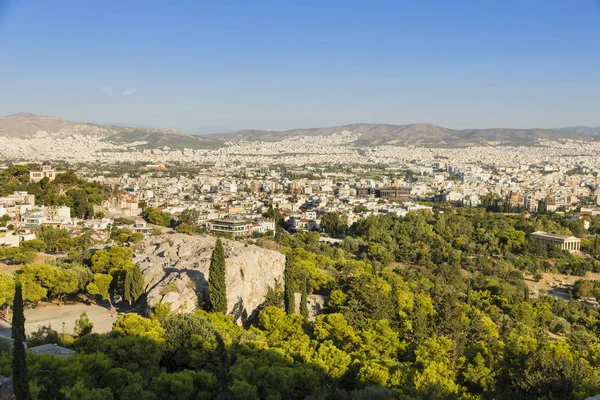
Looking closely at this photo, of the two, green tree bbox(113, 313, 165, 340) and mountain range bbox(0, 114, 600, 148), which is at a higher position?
mountain range bbox(0, 114, 600, 148)

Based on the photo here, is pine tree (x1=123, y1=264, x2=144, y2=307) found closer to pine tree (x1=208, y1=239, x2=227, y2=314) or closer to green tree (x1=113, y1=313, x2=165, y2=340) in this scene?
pine tree (x1=208, y1=239, x2=227, y2=314)

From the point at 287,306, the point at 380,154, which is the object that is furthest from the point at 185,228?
the point at 380,154

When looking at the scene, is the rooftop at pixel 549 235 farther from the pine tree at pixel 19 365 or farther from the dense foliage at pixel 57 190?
the pine tree at pixel 19 365

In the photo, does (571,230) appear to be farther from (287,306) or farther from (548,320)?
(287,306)

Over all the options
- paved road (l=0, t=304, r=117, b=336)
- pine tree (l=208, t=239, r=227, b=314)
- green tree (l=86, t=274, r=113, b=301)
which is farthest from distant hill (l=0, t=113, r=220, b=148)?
pine tree (l=208, t=239, r=227, b=314)

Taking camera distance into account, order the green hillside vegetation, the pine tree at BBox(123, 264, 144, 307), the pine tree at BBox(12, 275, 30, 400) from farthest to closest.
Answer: the pine tree at BBox(123, 264, 144, 307) < the green hillside vegetation < the pine tree at BBox(12, 275, 30, 400)
